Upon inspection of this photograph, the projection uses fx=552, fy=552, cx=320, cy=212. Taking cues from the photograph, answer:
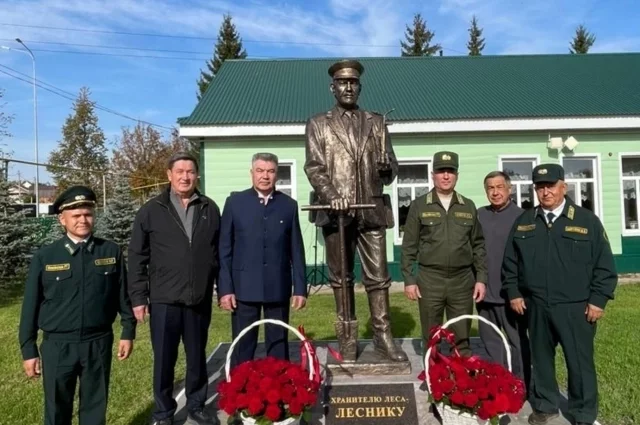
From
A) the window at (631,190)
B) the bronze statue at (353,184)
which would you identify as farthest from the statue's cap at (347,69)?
the window at (631,190)

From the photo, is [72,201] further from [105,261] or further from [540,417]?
[540,417]

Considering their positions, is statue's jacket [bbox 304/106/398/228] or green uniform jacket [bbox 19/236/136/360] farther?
statue's jacket [bbox 304/106/398/228]

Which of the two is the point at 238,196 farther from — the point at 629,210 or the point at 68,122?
the point at 68,122

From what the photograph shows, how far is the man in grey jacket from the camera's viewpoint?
4.28 meters

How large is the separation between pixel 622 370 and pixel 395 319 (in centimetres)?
315

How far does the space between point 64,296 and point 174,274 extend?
696 millimetres

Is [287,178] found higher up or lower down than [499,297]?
higher up

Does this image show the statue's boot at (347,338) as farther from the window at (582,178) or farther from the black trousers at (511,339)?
the window at (582,178)

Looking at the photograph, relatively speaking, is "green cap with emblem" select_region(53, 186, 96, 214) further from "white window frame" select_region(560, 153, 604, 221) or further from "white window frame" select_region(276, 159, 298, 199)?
"white window frame" select_region(560, 153, 604, 221)

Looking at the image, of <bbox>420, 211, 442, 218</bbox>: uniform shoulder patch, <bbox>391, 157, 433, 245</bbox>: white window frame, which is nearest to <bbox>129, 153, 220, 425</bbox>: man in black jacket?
<bbox>420, 211, 442, 218</bbox>: uniform shoulder patch

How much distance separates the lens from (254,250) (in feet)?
12.8

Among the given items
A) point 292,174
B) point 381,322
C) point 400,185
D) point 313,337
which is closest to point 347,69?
point 381,322

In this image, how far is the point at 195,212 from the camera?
148 inches

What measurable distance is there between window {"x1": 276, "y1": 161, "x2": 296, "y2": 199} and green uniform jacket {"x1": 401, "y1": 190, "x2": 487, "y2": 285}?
7235mm
